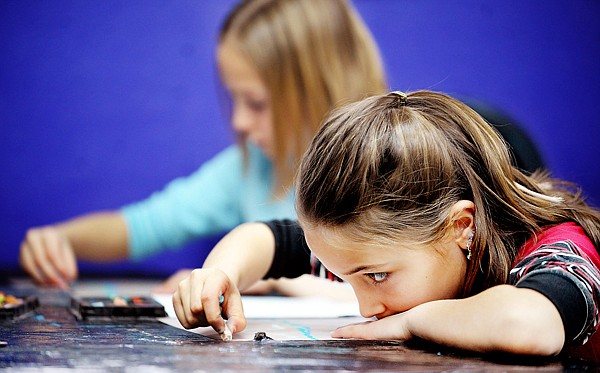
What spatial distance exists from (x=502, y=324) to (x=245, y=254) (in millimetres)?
536

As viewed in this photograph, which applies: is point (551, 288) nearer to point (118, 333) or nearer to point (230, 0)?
point (118, 333)

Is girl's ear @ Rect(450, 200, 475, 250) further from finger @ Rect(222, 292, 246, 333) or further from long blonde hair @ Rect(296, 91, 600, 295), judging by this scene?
finger @ Rect(222, 292, 246, 333)

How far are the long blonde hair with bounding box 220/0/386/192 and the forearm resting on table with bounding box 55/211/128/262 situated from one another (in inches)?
20.3

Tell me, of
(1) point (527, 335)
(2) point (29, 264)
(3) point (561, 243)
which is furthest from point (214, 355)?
(2) point (29, 264)

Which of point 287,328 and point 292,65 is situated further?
point 292,65

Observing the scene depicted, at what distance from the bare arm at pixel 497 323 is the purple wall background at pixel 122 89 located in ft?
5.09

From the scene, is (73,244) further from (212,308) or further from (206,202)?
(212,308)

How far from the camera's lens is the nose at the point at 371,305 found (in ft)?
3.17

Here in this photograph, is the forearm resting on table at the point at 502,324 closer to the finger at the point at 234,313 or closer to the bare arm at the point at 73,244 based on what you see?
the finger at the point at 234,313

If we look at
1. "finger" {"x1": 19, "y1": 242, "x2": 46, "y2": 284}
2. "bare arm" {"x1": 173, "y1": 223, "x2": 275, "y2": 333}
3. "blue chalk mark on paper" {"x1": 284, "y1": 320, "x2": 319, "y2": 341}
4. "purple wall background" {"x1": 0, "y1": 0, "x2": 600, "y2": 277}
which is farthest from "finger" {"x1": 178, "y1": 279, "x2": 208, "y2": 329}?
"purple wall background" {"x1": 0, "y1": 0, "x2": 600, "y2": 277}

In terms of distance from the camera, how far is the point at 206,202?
254cm

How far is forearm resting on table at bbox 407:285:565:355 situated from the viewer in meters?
0.78

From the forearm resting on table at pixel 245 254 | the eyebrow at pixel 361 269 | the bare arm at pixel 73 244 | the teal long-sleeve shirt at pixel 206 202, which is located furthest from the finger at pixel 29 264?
the eyebrow at pixel 361 269

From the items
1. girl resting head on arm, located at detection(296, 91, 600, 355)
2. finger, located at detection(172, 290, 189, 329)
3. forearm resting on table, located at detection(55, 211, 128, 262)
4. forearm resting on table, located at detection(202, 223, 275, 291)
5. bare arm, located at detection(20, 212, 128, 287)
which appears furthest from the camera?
forearm resting on table, located at detection(55, 211, 128, 262)
